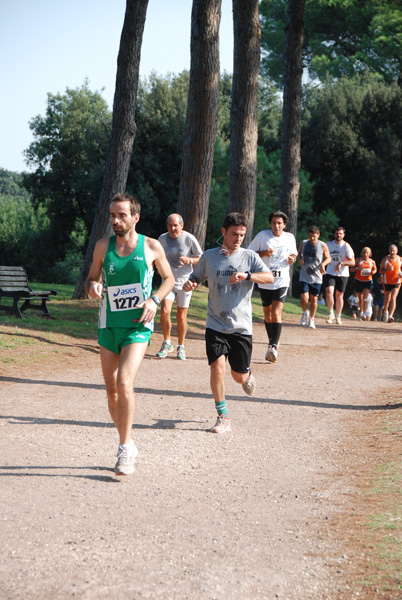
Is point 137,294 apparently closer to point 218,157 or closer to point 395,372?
point 395,372

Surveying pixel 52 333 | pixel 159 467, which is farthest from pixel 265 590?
pixel 52 333

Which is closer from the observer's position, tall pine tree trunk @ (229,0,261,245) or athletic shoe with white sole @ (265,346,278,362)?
athletic shoe with white sole @ (265,346,278,362)

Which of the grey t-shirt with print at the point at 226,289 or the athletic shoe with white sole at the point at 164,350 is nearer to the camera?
the grey t-shirt with print at the point at 226,289

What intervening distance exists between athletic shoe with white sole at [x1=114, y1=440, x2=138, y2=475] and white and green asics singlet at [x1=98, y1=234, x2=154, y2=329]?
0.92 meters

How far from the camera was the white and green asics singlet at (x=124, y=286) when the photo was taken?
226 inches

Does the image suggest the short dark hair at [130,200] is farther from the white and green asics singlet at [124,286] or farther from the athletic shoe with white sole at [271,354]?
the athletic shoe with white sole at [271,354]

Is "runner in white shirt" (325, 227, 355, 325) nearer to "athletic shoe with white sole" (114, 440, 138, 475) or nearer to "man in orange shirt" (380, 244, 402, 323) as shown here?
"man in orange shirt" (380, 244, 402, 323)

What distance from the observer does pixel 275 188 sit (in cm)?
3416

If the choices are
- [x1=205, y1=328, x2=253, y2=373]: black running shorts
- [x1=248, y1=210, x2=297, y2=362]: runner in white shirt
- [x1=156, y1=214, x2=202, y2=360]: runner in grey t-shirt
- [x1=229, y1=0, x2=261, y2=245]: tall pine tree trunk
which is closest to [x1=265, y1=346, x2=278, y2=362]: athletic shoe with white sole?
[x1=248, y1=210, x2=297, y2=362]: runner in white shirt

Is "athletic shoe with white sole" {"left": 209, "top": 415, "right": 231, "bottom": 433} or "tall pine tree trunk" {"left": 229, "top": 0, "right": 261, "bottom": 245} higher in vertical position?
"tall pine tree trunk" {"left": 229, "top": 0, "right": 261, "bottom": 245}

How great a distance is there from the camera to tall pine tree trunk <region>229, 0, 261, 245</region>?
59.2ft

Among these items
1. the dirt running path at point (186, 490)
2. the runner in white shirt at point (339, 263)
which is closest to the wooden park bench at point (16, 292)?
the dirt running path at point (186, 490)

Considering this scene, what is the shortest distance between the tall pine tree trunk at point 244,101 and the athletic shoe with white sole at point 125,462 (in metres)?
13.5

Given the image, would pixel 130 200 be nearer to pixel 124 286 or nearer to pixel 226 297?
pixel 124 286
